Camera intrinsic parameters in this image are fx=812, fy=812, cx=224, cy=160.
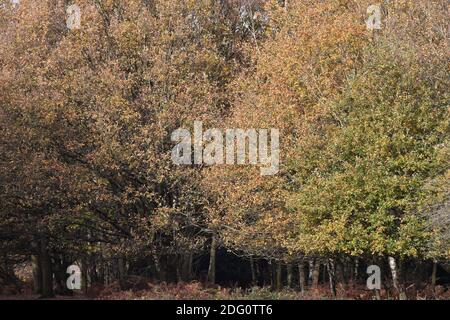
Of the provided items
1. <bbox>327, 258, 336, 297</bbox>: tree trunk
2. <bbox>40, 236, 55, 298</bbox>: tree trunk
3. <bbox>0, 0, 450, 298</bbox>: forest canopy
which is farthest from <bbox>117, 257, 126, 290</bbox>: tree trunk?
<bbox>327, 258, 336, 297</bbox>: tree trunk

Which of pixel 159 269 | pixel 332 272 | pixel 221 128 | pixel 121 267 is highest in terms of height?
pixel 221 128

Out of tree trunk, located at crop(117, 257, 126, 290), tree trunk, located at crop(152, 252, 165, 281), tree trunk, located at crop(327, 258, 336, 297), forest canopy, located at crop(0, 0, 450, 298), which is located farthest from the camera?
tree trunk, located at crop(117, 257, 126, 290)

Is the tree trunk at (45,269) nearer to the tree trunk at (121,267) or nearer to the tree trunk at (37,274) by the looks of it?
the tree trunk at (37,274)

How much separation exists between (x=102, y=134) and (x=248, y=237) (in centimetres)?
736

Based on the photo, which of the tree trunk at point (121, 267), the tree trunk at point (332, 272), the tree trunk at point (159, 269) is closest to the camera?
the tree trunk at point (332, 272)

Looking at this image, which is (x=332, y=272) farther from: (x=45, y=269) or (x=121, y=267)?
(x=45, y=269)

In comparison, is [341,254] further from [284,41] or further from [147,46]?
[147,46]

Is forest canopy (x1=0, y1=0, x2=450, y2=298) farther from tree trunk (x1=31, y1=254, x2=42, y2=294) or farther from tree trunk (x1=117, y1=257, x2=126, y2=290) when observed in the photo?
tree trunk (x1=117, y1=257, x2=126, y2=290)

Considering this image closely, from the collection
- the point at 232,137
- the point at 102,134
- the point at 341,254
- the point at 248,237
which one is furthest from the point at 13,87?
the point at 341,254

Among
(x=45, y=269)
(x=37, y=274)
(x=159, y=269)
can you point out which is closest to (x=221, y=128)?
(x=159, y=269)

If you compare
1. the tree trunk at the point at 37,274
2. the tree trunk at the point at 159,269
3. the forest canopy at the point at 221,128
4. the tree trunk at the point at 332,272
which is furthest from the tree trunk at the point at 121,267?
the tree trunk at the point at 332,272

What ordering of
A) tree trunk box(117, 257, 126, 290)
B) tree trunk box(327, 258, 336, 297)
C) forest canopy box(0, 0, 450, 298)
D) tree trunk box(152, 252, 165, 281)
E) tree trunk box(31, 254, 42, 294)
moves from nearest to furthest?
forest canopy box(0, 0, 450, 298) < tree trunk box(327, 258, 336, 297) < tree trunk box(152, 252, 165, 281) < tree trunk box(117, 257, 126, 290) < tree trunk box(31, 254, 42, 294)

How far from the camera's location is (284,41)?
34.1m

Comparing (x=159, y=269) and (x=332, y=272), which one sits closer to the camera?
(x=159, y=269)
